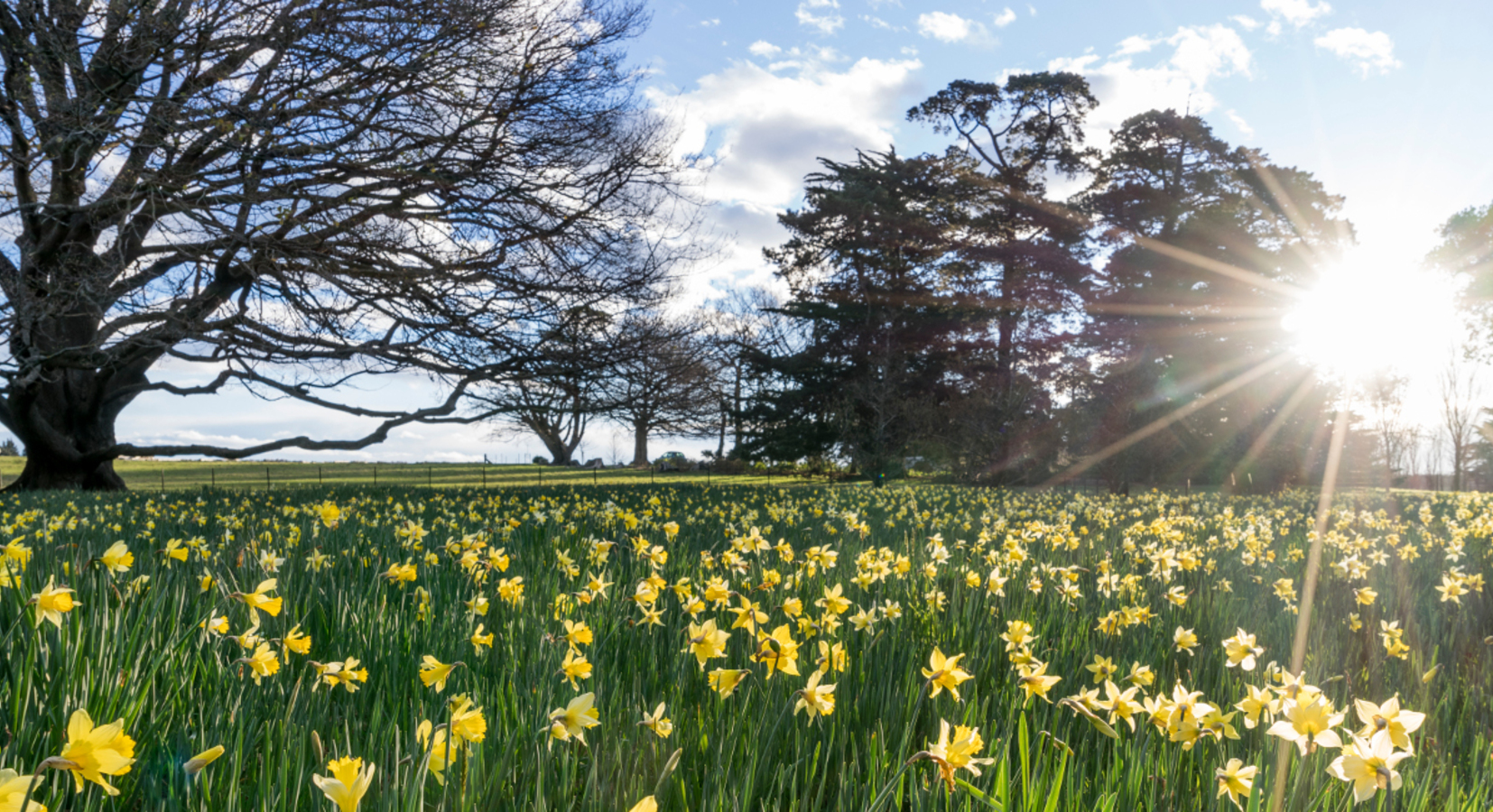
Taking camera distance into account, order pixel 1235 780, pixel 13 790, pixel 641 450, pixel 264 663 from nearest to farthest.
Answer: pixel 13 790, pixel 1235 780, pixel 264 663, pixel 641 450

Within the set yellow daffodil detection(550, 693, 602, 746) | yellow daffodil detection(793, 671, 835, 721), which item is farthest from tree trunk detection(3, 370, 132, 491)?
yellow daffodil detection(793, 671, 835, 721)

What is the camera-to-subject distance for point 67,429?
1448 cm

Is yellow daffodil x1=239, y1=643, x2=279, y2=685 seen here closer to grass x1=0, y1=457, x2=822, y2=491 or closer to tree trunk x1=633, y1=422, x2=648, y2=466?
grass x1=0, y1=457, x2=822, y2=491

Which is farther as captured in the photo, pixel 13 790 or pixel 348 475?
pixel 348 475

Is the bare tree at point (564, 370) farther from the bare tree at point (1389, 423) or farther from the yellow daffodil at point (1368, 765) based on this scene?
the bare tree at point (1389, 423)

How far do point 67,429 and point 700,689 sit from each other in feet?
58.5

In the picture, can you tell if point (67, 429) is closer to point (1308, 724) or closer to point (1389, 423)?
point (1308, 724)

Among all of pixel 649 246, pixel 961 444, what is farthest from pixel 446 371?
pixel 961 444

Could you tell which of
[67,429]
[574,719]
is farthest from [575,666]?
[67,429]

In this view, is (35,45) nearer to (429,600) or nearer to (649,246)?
(649,246)

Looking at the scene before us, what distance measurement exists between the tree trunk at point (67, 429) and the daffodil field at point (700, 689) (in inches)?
511

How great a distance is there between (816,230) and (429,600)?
104 ft

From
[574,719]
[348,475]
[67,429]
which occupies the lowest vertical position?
[348,475]

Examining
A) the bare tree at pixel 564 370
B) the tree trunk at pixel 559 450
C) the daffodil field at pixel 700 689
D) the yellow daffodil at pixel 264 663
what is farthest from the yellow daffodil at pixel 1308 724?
the tree trunk at pixel 559 450
